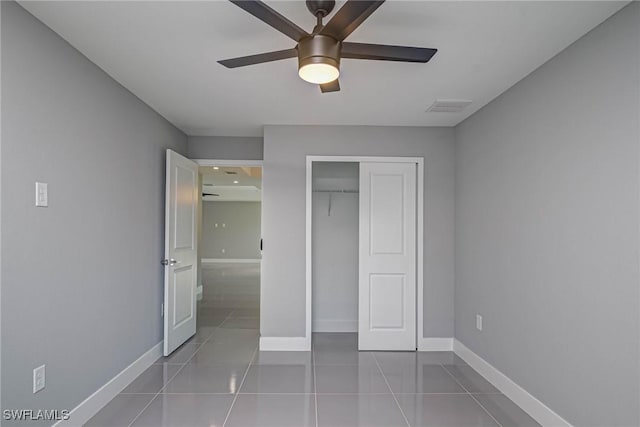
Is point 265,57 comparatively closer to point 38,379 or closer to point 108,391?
point 38,379

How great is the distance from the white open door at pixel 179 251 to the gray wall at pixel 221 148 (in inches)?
10.5

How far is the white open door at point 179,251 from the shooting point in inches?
139

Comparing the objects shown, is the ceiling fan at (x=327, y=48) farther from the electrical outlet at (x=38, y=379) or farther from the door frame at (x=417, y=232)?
the door frame at (x=417, y=232)

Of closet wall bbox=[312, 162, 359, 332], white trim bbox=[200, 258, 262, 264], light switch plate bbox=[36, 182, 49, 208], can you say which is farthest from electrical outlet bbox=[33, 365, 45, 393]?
white trim bbox=[200, 258, 262, 264]

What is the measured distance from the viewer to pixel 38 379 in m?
1.96

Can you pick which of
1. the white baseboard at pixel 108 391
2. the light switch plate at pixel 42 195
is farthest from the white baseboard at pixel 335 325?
the light switch plate at pixel 42 195

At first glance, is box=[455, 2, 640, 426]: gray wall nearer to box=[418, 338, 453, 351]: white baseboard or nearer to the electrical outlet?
box=[418, 338, 453, 351]: white baseboard

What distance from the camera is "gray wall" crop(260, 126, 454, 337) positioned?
3.87m

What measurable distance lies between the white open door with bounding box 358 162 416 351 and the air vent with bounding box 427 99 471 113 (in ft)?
2.80

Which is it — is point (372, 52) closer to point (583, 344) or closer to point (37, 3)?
point (37, 3)

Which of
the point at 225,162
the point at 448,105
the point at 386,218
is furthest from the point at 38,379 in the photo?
the point at 448,105

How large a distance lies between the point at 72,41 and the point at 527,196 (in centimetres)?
321

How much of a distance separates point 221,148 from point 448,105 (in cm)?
270

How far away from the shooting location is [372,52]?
5.77 feet
